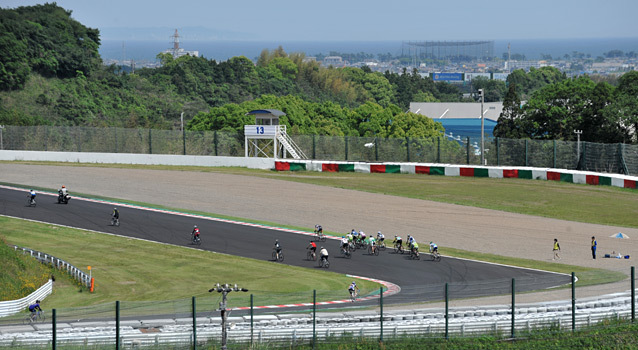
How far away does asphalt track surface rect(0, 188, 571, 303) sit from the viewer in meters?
30.9

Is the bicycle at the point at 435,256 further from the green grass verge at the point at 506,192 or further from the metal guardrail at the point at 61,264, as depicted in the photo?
the metal guardrail at the point at 61,264

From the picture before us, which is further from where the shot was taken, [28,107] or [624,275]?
[28,107]

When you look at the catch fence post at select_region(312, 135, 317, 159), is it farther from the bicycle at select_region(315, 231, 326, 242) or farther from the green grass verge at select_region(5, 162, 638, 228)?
the bicycle at select_region(315, 231, 326, 242)

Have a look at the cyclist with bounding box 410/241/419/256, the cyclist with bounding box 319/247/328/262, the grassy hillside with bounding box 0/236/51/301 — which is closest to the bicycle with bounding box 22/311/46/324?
the grassy hillside with bounding box 0/236/51/301

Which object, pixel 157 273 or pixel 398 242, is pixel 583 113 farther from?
pixel 157 273

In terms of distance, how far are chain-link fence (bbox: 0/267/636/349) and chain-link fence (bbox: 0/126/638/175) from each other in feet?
125

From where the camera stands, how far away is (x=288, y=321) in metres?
24.5

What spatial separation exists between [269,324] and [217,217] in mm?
27175

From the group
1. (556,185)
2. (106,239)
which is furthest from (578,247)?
(106,239)

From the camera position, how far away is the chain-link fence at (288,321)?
22.5 m

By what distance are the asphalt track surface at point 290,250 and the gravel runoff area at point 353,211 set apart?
169cm

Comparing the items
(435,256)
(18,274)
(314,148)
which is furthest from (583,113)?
(18,274)

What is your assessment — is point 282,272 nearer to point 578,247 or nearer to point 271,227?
point 271,227

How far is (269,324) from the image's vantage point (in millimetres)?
24188
